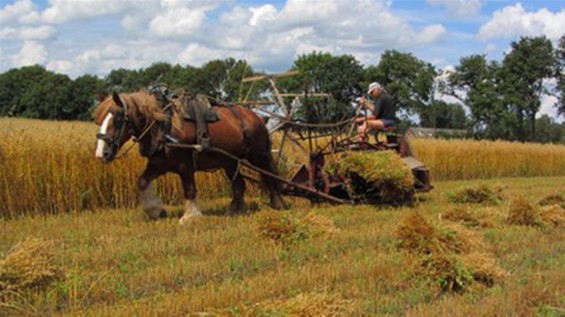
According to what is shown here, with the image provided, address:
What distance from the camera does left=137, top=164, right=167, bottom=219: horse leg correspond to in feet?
30.7

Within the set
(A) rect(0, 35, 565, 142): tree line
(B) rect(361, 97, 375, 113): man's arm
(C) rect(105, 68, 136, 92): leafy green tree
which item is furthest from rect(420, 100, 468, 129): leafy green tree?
(B) rect(361, 97, 375, 113): man's arm

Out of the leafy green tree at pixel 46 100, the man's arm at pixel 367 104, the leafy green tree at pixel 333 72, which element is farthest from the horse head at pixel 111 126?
the leafy green tree at pixel 46 100

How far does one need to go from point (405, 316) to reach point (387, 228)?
3887mm

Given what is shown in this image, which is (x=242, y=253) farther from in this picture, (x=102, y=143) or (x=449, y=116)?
(x=449, y=116)

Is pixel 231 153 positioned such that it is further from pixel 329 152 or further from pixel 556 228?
pixel 556 228

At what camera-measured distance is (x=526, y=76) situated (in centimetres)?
5753

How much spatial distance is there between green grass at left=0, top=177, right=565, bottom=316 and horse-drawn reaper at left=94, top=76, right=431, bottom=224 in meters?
0.88

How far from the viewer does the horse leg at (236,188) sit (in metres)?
10.3

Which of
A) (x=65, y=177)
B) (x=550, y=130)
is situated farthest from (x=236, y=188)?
(x=550, y=130)

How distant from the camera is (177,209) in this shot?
36.5ft

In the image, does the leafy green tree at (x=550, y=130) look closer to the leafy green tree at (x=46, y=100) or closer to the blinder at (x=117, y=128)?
the leafy green tree at (x=46, y=100)

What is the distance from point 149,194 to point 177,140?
908 mm

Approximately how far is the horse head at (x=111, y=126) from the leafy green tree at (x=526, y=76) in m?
52.7

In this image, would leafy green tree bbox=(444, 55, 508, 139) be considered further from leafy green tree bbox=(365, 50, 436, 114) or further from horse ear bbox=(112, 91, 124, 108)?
horse ear bbox=(112, 91, 124, 108)
